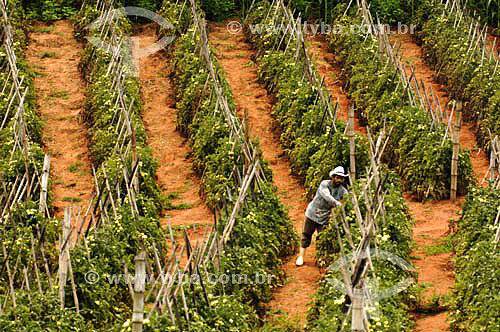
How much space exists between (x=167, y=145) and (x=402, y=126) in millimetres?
3082

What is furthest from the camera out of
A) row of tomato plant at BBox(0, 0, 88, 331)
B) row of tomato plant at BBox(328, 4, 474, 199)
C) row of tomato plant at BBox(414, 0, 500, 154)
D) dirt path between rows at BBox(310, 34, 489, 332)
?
row of tomato plant at BBox(414, 0, 500, 154)

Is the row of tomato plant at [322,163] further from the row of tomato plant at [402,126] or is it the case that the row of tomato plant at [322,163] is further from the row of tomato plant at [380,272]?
the row of tomato plant at [402,126]

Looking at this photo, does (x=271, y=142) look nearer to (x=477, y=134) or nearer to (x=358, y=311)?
(x=477, y=134)

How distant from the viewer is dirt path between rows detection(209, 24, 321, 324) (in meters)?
13.0

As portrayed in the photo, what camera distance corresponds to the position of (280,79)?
17.6 m

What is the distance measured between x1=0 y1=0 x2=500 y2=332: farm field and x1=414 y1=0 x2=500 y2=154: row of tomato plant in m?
0.03

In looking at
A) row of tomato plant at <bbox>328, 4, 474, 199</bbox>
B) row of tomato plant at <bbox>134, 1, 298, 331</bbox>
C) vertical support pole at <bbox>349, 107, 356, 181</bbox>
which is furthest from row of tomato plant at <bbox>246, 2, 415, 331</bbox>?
row of tomato plant at <bbox>328, 4, 474, 199</bbox>

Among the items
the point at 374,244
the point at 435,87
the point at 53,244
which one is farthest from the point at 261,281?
the point at 435,87

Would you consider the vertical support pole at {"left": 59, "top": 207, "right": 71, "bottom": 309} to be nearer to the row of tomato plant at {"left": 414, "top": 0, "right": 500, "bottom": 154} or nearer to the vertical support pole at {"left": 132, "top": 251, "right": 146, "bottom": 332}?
the vertical support pole at {"left": 132, "top": 251, "right": 146, "bottom": 332}

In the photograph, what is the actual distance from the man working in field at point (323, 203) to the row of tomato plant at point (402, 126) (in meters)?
1.37

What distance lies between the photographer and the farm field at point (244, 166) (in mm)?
11312

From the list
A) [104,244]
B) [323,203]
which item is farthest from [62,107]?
[104,244]

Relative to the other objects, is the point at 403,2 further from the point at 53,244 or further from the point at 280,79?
the point at 53,244

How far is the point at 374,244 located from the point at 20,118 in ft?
15.8
